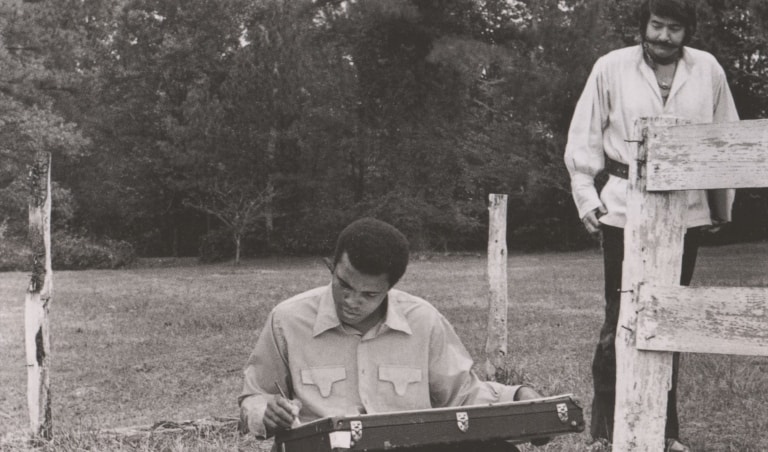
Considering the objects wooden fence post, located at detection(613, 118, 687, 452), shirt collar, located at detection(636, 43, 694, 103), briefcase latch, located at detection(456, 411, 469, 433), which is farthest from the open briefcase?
shirt collar, located at detection(636, 43, 694, 103)

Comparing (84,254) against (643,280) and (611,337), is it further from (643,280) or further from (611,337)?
(643,280)

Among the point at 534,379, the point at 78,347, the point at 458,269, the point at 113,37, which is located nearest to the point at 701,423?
the point at 534,379

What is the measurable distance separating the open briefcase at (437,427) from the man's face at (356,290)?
56 centimetres

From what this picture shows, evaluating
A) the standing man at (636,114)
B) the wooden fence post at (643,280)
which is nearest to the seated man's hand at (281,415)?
the wooden fence post at (643,280)

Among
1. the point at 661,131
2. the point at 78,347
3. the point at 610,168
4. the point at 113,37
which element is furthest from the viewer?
the point at 113,37

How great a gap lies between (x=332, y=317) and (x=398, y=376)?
320mm

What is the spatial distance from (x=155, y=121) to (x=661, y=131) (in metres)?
32.0

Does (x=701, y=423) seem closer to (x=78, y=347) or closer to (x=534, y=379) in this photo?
(x=534, y=379)

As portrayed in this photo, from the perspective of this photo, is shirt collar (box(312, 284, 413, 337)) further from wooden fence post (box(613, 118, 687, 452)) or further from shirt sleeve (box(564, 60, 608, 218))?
shirt sleeve (box(564, 60, 608, 218))

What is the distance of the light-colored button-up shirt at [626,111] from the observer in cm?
432

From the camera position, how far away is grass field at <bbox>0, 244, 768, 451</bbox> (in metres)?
5.84

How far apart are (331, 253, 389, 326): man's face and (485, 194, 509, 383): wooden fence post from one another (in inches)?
163

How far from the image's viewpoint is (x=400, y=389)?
10.7 ft

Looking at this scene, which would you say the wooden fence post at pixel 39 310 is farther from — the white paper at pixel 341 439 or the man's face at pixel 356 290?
the white paper at pixel 341 439
